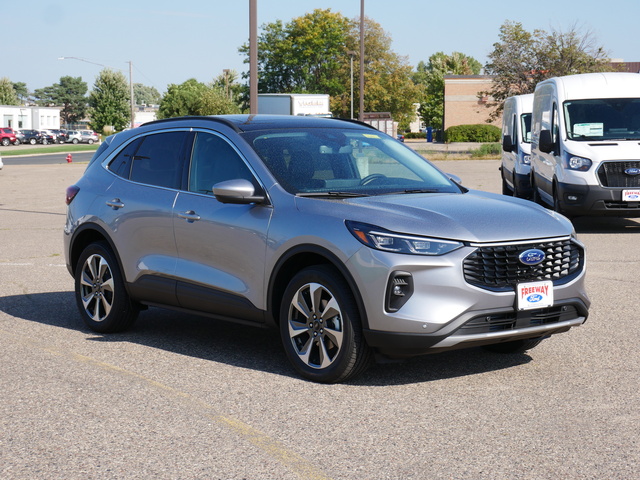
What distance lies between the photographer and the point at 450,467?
4.32 meters

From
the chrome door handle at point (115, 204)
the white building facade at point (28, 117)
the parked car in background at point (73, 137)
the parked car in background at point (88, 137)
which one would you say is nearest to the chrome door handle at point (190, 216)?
the chrome door handle at point (115, 204)

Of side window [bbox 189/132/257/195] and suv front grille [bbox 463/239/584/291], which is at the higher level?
side window [bbox 189/132/257/195]

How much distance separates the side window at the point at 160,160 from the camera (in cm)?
707

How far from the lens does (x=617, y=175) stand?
48.7ft

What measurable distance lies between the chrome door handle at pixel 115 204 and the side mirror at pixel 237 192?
4.80 ft

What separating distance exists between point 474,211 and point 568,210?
387 inches

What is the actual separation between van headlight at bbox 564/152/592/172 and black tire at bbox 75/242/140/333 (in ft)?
30.9

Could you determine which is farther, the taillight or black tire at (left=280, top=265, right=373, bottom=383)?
the taillight

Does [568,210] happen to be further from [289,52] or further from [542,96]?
[289,52]

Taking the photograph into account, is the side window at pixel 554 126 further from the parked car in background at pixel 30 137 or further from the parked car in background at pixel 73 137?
the parked car in background at pixel 73 137

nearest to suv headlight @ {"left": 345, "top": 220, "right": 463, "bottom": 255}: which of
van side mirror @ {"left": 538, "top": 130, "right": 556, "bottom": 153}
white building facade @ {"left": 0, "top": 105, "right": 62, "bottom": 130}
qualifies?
van side mirror @ {"left": 538, "top": 130, "right": 556, "bottom": 153}

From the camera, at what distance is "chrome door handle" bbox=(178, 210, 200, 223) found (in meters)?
6.65

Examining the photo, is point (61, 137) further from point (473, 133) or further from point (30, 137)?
point (473, 133)

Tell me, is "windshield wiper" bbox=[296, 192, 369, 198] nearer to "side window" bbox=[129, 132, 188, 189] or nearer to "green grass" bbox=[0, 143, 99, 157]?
"side window" bbox=[129, 132, 188, 189]
